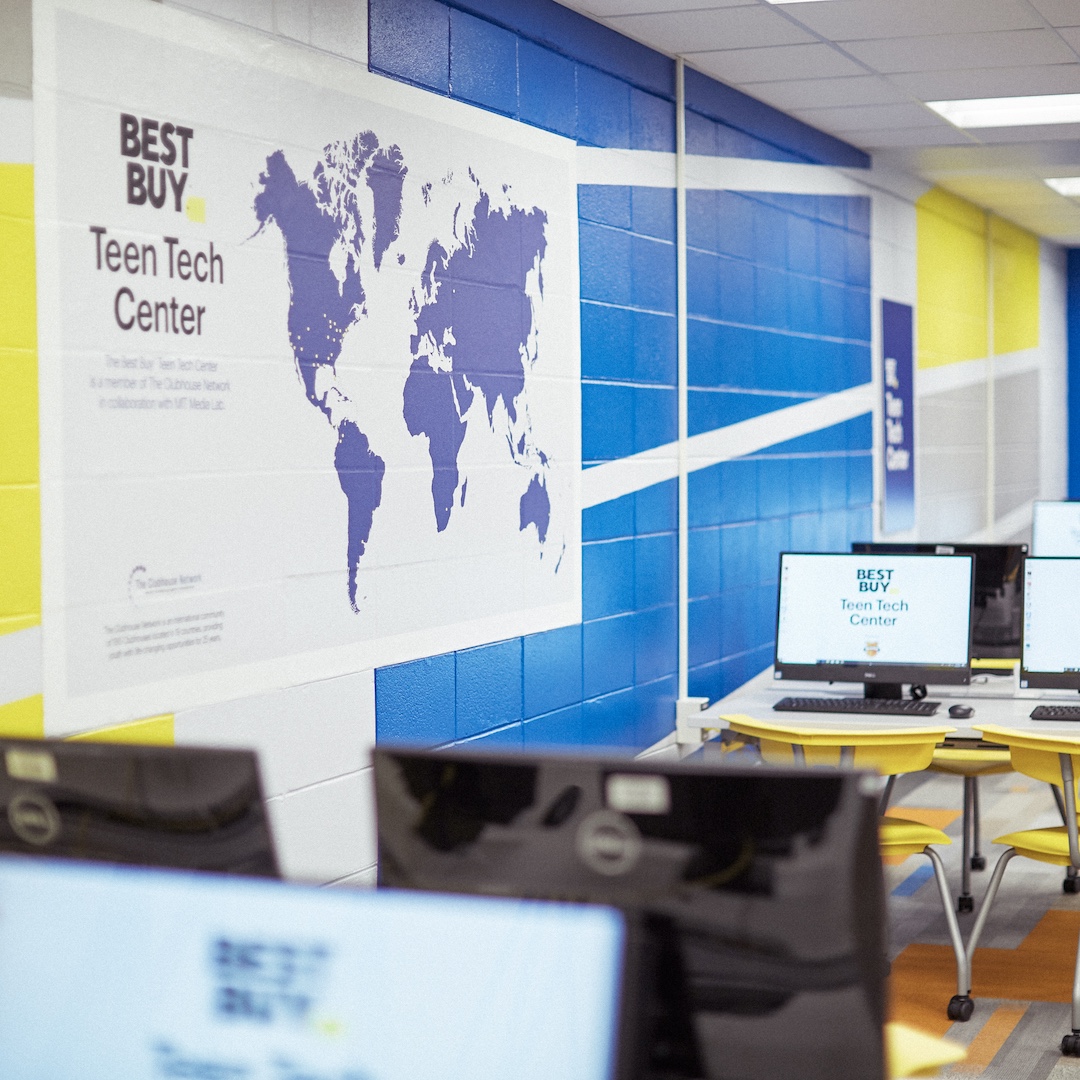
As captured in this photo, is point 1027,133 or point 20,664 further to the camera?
point 1027,133

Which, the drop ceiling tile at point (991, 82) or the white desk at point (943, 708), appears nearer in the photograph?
the white desk at point (943, 708)

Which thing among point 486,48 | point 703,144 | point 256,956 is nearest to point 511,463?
point 486,48

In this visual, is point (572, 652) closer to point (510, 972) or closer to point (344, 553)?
point (344, 553)

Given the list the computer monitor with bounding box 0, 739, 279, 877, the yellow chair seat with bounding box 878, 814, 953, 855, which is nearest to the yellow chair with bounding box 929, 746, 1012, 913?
the yellow chair seat with bounding box 878, 814, 953, 855

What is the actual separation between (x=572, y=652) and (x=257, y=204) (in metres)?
1.90

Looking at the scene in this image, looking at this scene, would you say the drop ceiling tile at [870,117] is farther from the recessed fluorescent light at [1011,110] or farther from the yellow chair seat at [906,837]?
the yellow chair seat at [906,837]

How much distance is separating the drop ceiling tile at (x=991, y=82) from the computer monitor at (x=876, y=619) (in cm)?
228

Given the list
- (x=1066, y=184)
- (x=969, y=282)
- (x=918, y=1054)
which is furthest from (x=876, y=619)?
(x=969, y=282)

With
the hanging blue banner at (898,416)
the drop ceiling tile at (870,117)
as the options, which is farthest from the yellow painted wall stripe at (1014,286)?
the drop ceiling tile at (870,117)

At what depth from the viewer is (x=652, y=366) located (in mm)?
5133

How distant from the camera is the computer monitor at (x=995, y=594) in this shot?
15.4ft

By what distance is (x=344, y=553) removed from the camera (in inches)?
141

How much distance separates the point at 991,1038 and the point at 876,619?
1224mm

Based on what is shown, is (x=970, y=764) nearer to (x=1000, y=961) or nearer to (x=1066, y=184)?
(x=1000, y=961)
